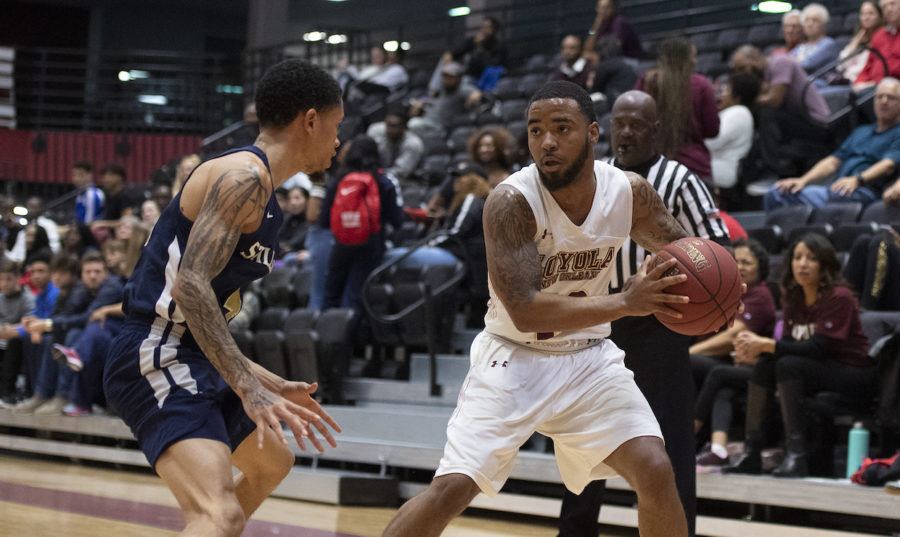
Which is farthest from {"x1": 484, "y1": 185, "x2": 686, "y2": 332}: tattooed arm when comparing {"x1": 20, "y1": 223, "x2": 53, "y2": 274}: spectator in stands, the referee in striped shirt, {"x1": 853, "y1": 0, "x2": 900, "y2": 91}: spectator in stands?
{"x1": 20, "y1": 223, "x2": 53, "y2": 274}: spectator in stands

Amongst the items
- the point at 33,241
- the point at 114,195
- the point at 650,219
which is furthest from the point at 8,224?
the point at 650,219

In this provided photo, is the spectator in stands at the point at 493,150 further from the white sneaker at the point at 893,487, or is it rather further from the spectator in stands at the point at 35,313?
the spectator in stands at the point at 35,313

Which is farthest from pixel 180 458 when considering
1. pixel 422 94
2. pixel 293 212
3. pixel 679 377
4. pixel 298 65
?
pixel 422 94

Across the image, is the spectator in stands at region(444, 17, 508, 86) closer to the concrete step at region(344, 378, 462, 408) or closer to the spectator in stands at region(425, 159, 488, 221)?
the spectator in stands at region(425, 159, 488, 221)

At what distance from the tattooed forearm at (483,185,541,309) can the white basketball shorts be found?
0.29 m

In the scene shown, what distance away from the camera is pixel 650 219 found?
11.1 feet

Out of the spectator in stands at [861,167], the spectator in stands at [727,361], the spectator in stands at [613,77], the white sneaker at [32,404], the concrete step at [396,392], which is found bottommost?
the white sneaker at [32,404]

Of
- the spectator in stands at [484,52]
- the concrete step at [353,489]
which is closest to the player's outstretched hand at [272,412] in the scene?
the concrete step at [353,489]

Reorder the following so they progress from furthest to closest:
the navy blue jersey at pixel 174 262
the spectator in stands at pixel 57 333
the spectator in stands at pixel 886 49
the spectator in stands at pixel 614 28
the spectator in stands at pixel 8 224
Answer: the spectator in stands at pixel 8 224 → the spectator in stands at pixel 614 28 → the spectator in stands at pixel 57 333 → the spectator in stands at pixel 886 49 → the navy blue jersey at pixel 174 262

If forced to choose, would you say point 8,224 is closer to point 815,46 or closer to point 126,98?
point 126,98

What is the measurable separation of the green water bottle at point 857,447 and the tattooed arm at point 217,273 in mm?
3227

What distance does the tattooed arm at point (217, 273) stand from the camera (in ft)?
8.37

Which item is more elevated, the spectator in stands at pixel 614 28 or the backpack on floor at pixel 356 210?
the spectator in stands at pixel 614 28

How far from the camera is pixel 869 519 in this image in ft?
16.3
